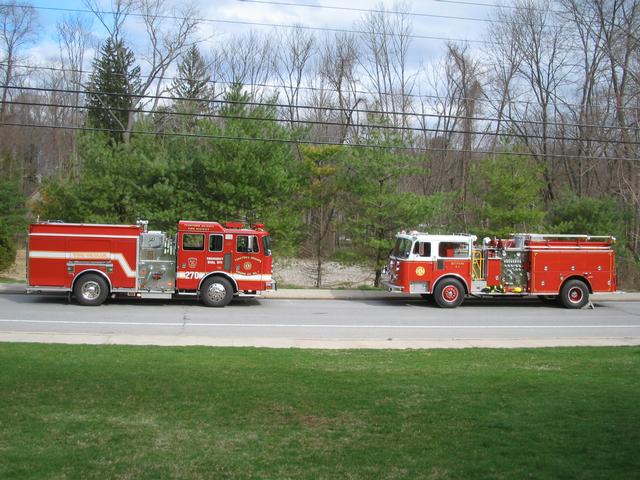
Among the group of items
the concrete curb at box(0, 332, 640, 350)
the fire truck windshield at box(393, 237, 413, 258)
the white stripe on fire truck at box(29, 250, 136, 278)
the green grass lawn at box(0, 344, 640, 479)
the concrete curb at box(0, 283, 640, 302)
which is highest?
the fire truck windshield at box(393, 237, 413, 258)

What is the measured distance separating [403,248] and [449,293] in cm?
215

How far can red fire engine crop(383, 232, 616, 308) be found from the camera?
73.7 feet

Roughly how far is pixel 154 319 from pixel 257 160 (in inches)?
482

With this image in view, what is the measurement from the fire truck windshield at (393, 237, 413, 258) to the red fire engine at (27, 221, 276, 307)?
182 inches

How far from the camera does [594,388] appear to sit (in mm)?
9234

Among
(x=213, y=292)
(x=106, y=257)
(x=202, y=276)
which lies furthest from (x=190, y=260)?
(x=106, y=257)

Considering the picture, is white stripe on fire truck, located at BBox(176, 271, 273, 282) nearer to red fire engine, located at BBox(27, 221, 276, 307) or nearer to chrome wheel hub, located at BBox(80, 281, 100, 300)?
red fire engine, located at BBox(27, 221, 276, 307)

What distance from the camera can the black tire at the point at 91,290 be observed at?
67.1ft

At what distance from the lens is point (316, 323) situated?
1830 centimetres

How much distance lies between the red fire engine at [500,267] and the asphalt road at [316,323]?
2.20ft

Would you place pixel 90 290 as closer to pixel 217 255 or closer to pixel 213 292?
pixel 213 292

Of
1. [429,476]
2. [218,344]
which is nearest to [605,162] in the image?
[218,344]

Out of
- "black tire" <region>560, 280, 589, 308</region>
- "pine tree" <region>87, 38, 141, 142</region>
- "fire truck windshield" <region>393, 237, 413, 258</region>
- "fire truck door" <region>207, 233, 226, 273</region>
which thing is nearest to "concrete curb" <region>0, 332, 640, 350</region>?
"fire truck door" <region>207, 233, 226, 273</region>

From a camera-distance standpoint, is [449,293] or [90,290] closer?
[90,290]
